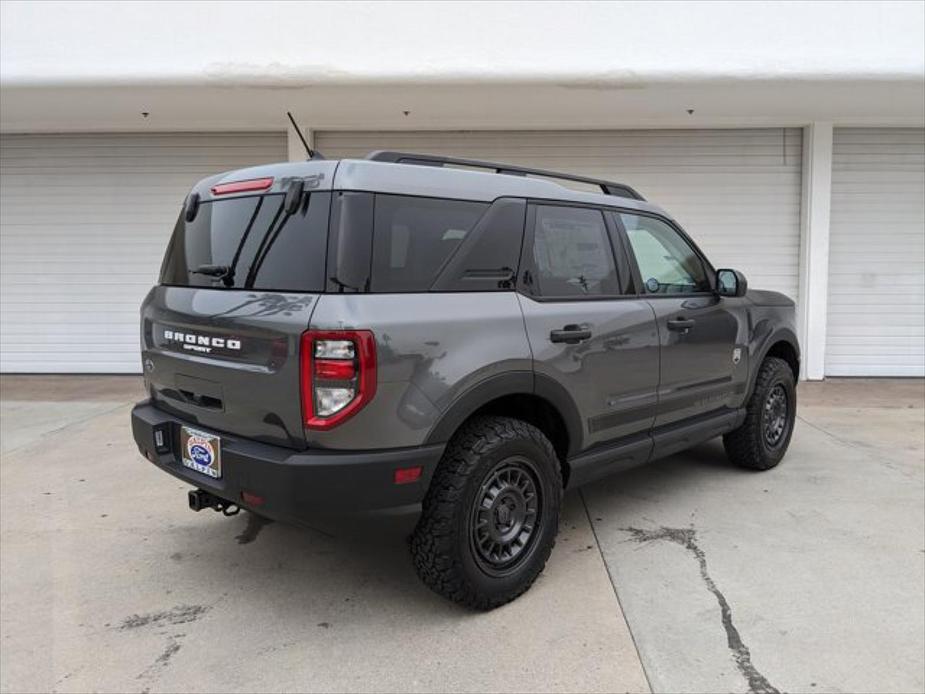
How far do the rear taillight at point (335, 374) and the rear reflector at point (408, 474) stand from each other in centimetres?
32

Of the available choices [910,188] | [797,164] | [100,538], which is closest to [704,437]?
[100,538]

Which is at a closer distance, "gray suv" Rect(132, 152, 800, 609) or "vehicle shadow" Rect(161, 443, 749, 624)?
"gray suv" Rect(132, 152, 800, 609)

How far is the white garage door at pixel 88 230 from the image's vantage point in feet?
30.6

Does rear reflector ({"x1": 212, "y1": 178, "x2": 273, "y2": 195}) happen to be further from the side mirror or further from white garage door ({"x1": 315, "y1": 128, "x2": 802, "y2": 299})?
white garage door ({"x1": 315, "y1": 128, "x2": 802, "y2": 299})

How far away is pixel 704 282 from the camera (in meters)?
4.47

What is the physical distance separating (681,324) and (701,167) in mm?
5815

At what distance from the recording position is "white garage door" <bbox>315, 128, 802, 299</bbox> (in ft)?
29.7

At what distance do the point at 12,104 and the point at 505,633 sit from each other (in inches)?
344

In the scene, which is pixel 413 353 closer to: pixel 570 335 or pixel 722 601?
pixel 570 335

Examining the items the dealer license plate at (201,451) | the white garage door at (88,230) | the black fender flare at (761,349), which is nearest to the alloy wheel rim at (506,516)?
the dealer license plate at (201,451)

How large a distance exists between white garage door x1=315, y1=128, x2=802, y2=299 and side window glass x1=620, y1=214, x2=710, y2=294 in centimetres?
495

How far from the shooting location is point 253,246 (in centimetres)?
298

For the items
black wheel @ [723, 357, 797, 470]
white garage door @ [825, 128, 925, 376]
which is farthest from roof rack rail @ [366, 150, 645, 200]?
white garage door @ [825, 128, 925, 376]

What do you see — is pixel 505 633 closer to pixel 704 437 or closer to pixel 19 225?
pixel 704 437
